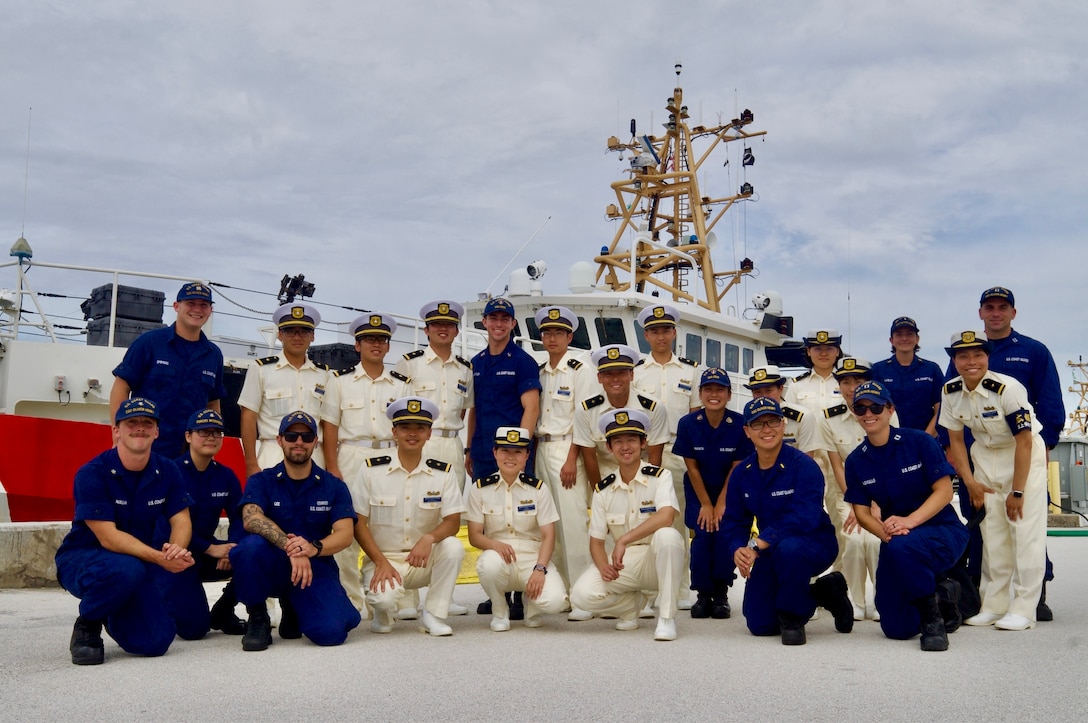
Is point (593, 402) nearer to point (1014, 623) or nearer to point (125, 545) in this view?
point (1014, 623)

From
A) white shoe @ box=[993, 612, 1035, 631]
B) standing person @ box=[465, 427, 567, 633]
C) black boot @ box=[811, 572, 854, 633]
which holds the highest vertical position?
standing person @ box=[465, 427, 567, 633]

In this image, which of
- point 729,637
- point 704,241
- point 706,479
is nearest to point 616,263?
point 704,241

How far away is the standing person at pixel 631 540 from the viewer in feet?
16.0

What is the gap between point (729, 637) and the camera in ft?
15.8

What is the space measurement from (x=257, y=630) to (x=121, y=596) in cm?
61

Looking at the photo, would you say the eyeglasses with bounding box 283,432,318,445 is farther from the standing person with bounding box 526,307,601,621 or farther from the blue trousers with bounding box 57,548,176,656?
the standing person with bounding box 526,307,601,621

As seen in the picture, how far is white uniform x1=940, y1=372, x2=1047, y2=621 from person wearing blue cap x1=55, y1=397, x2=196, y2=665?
13.1ft

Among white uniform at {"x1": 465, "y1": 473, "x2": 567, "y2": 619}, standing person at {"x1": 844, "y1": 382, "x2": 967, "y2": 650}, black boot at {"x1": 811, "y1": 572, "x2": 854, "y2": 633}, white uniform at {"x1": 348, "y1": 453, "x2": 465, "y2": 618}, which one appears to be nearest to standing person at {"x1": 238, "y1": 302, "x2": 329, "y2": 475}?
white uniform at {"x1": 348, "y1": 453, "x2": 465, "y2": 618}

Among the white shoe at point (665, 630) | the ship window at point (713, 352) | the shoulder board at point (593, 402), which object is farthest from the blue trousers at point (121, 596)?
the ship window at point (713, 352)

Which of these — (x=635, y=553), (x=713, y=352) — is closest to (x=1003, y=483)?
(x=635, y=553)

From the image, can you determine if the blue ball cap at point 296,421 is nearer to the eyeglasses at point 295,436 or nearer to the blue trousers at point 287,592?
the eyeglasses at point 295,436

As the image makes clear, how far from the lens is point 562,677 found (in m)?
3.72

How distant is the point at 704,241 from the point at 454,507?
11207 millimetres

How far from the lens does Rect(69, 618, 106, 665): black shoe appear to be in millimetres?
3986
